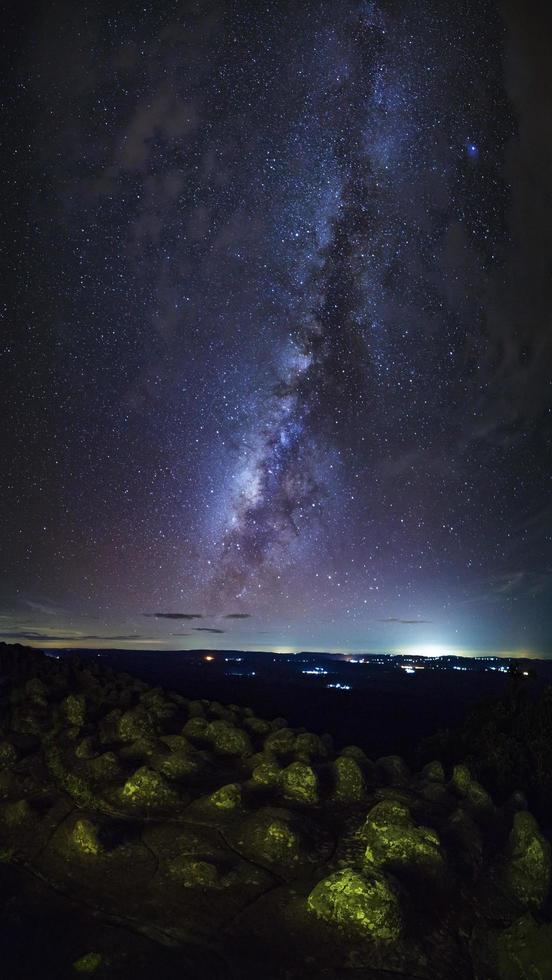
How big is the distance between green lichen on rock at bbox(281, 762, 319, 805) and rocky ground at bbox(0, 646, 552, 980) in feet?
0.05

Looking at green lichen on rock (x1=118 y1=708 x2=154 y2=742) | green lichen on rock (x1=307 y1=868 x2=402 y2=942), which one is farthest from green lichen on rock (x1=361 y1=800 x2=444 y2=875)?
green lichen on rock (x1=118 y1=708 x2=154 y2=742)

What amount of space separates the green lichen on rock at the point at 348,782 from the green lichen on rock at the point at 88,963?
260 centimetres

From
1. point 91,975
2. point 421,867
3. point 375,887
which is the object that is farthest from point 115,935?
point 421,867

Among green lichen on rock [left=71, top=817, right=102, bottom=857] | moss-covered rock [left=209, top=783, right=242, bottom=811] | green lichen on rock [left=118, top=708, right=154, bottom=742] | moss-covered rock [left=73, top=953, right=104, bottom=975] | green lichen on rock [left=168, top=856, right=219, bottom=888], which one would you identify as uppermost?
green lichen on rock [left=118, top=708, right=154, bottom=742]

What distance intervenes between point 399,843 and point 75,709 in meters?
4.24

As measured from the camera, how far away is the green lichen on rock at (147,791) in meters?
4.96

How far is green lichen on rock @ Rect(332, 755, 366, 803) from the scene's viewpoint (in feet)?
17.2

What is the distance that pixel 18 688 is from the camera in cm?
766

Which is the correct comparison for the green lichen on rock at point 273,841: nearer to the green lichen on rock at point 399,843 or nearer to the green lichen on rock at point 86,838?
the green lichen on rock at point 399,843

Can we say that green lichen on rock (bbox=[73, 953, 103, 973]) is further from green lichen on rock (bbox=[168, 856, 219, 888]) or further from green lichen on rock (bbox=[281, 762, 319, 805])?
green lichen on rock (bbox=[281, 762, 319, 805])

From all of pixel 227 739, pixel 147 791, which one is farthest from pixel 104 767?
pixel 227 739

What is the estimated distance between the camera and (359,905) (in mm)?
3521

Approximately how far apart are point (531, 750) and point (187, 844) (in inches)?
317

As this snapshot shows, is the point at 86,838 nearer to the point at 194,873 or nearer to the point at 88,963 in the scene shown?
the point at 194,873
